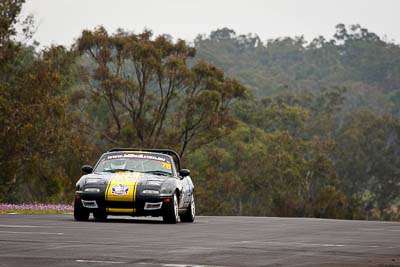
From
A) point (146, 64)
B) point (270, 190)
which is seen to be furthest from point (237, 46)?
point (146, 64)

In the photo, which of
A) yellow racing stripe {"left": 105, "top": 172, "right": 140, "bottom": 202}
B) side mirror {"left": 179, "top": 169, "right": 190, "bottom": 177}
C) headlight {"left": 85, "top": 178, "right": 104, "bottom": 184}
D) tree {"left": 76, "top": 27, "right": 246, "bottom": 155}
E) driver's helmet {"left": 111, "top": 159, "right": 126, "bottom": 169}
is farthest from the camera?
tree {"left": 76, "top": 27, "right": 246, "bottom": 155}

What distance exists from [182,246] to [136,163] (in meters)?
8.05

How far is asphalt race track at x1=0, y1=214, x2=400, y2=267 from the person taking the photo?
37.1ft

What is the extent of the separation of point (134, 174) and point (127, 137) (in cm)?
4241

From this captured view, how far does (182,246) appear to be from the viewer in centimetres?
1368

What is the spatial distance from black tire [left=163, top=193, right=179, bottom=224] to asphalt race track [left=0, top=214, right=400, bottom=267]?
3.67 ft

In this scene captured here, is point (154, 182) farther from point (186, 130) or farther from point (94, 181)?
point (186, 130)

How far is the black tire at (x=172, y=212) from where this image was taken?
20.8m

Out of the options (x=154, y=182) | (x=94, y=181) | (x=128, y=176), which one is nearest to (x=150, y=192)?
(x=154, y=182)

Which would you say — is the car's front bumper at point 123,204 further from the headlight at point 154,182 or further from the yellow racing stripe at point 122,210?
the headlight at point 154,182

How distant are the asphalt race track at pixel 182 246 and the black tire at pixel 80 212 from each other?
3.40 ft

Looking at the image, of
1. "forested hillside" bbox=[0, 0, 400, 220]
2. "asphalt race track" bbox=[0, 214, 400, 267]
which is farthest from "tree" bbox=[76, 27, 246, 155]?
"asphalt race track" bbox=[0, 214, 400, 267]

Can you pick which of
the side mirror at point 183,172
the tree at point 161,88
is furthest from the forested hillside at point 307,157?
the side mirror at point 183,172

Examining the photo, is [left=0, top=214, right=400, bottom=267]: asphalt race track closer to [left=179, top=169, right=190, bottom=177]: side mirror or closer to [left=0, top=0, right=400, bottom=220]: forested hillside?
[left=179, top=169, right=190, bottom=177]: side mirror
